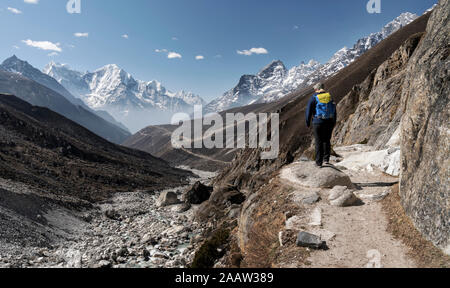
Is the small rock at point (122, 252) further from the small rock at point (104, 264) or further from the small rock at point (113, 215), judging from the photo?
the small rock at point (113, 215)

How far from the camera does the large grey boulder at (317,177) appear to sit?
12.1 m

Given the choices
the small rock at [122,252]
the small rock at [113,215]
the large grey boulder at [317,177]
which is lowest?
the small rock at [113,215]

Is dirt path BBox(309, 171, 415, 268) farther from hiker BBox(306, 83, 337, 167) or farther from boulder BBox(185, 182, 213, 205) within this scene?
boulder BBox(185, 182, 213, 205)

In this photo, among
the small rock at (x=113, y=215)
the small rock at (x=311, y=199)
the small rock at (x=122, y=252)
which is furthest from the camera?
the small rock at (x=113, y=215)

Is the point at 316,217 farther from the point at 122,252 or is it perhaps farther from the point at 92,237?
the point at 92,237

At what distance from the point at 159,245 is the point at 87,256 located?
7.38m

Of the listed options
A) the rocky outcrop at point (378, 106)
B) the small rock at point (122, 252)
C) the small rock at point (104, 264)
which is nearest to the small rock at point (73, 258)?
the small rock at point (104, 264)

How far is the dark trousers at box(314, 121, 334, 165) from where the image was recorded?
40.1 ft

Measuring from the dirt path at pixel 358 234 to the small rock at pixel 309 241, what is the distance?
0.17 metres

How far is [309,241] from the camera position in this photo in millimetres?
8047
